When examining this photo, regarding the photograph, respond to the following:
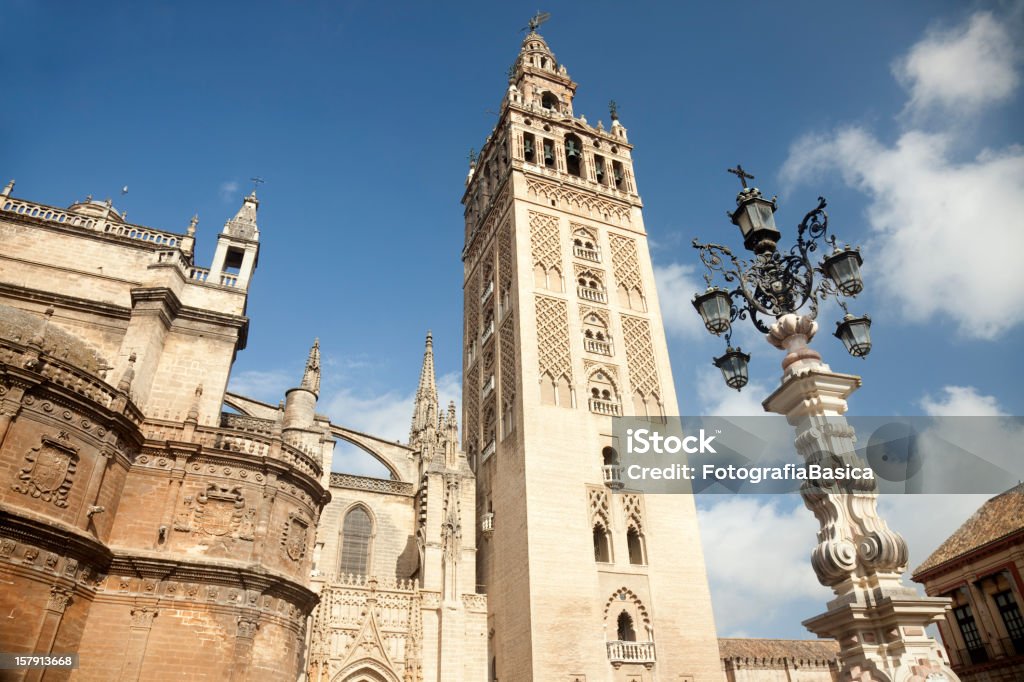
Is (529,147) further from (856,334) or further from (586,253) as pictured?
(856,334)

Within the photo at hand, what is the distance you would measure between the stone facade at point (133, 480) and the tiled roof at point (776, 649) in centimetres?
2419

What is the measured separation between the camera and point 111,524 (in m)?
14.4

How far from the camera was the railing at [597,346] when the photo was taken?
27.4 meters

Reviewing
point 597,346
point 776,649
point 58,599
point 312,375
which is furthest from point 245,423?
point 776,649

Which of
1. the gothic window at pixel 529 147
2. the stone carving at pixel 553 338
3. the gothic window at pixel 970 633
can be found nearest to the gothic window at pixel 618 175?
the gothic window at pixel 529 147

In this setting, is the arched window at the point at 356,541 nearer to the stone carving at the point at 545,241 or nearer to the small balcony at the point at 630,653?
the small balcony at the point at 630,653

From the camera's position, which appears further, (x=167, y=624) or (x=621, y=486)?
(x=621, y=486)

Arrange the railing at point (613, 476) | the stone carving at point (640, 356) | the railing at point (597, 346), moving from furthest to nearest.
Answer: the railing at point (597, 346)
the stone carving at point (640, 356)
the railing at point (613, 476)

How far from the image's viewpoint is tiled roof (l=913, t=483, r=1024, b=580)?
21797mm

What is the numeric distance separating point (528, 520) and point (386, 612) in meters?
5.40

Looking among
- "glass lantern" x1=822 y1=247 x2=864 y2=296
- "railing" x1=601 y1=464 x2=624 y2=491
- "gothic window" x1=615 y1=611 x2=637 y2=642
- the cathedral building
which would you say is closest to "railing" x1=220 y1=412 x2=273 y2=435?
the cathedral building

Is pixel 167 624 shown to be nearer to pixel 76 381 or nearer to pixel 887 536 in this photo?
pixel 76 381

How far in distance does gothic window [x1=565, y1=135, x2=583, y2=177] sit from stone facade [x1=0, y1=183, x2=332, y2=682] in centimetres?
1945

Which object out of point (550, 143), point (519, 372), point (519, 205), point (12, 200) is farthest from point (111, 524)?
point (550, 143)
